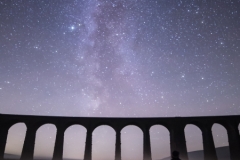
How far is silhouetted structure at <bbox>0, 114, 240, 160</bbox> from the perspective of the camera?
2520 centimetres

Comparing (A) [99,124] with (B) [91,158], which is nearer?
(B) [91,158]

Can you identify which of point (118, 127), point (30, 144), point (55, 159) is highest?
point (118, 127)

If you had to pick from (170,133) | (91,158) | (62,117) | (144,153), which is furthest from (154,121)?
(62,117)

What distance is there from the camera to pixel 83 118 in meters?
26.6

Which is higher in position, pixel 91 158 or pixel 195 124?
pixel 195 124

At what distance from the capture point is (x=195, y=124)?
26859 millimetres

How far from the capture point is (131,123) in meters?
27.1

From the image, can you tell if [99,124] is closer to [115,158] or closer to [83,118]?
[83,118]

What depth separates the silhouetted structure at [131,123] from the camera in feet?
82.7

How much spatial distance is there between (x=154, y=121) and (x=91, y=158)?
962 centimetres

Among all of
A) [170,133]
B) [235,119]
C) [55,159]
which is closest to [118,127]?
[170,133]

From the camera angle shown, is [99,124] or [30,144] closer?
[30,144]

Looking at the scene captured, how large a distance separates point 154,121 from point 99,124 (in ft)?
24.9

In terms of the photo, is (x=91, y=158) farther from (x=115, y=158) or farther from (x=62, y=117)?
(x=62, y=117)
